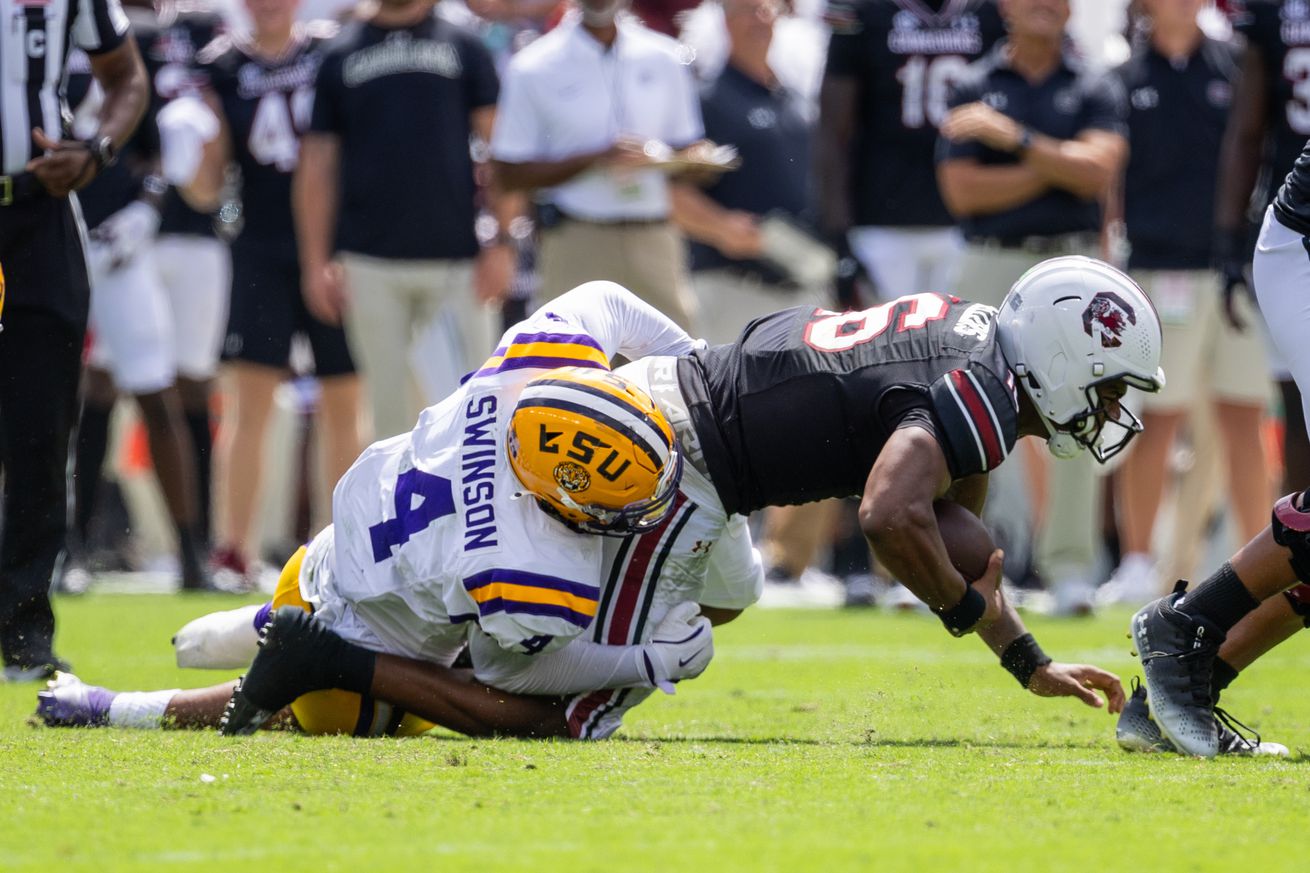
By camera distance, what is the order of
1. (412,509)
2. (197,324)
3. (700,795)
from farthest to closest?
(197,324)
(412,509)
(700,795)

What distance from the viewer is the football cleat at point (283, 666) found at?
466 cm

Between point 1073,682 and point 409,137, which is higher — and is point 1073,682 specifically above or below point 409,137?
below

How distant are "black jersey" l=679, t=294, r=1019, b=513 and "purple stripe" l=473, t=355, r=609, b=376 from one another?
10.8 inches

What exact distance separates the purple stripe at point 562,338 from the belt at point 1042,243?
153 inches

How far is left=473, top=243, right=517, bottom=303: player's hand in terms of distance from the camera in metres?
9.27

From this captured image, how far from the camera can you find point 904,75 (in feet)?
29.7

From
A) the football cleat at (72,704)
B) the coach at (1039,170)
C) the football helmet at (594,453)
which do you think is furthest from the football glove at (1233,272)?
the football cleat at (72,704)

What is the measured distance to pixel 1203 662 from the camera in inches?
181

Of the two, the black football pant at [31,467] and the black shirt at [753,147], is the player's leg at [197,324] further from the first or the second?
the black football pant at [31,467]

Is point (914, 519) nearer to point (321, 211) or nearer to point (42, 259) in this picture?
point (42, 259)

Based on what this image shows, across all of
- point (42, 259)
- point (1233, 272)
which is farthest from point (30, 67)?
point (1233, 272)

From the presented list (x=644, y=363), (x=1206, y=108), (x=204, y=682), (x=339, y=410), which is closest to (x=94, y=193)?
(x=339, y=410)

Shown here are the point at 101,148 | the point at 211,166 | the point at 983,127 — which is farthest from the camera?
the point at 211,166

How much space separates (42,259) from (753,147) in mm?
5221
